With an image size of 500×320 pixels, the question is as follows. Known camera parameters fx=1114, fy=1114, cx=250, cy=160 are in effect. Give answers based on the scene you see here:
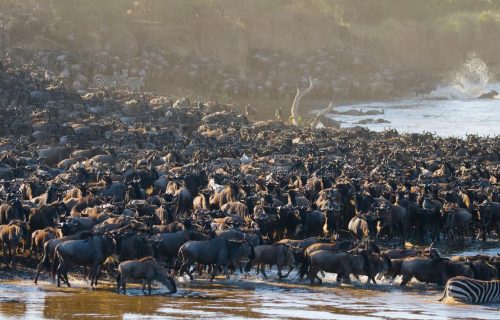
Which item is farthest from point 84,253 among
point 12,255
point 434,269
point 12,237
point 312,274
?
point 434,269

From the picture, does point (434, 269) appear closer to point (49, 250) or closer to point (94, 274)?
point (94, 274)

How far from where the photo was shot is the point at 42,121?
1483 inches

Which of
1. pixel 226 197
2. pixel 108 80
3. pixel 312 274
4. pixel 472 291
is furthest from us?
pixel 108 80

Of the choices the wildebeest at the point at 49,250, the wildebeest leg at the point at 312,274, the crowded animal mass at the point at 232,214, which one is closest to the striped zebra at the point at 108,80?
the crowded animal mass at the point at 232,214

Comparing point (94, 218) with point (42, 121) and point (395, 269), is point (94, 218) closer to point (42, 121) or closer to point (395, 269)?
point (395, 269)

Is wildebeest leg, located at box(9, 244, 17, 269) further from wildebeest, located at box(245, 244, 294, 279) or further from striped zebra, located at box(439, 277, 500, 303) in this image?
striped zebra, located at box(439, 277, 500, 303)

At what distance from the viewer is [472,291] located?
16.9 metres

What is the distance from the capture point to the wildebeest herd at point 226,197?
1862 centimetres

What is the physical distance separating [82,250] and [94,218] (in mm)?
2781

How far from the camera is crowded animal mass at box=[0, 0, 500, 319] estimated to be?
17.9 m

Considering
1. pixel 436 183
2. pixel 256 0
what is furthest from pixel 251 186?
pixel 256 0

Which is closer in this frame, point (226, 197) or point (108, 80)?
point (226, 197)

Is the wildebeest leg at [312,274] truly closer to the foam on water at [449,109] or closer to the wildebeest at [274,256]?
the wildebeest at [274,256]

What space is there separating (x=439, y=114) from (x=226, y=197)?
138ft
